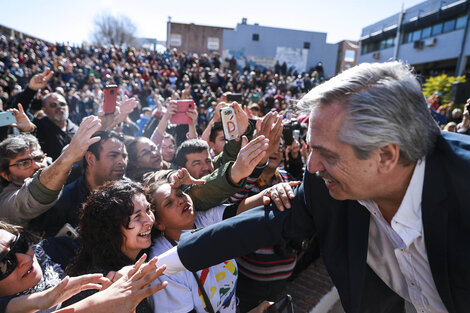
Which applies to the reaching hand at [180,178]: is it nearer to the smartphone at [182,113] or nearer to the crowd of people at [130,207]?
the crowd of people at [130,207]

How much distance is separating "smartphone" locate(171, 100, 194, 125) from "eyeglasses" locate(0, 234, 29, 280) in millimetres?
2769

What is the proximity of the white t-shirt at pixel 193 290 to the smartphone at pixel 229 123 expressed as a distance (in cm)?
110

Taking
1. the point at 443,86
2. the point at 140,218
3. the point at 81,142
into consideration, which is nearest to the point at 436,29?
the point at 443,86

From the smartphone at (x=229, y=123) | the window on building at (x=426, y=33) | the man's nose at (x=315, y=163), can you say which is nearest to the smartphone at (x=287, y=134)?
the smartphone at (x=229, y=123)

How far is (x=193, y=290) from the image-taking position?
1663 millimetres

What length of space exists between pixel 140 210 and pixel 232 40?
114 feet

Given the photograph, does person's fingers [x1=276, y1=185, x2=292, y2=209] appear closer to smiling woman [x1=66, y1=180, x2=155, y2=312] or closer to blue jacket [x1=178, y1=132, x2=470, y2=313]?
blue jacket [x1=178, y1=132, x2=470, y2=313]

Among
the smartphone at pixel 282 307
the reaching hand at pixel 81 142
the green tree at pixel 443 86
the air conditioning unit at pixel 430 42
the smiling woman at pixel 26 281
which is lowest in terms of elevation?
the smartphone at pixel 282 307

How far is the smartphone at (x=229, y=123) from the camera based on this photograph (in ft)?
8.76

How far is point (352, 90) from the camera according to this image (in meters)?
1.14

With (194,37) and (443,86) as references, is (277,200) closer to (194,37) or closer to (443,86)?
(443,86)

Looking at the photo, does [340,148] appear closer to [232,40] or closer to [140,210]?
[140,210]

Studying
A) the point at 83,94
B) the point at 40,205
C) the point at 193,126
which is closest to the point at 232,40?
the point at 83,94

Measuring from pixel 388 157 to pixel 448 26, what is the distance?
2783 centimetres
